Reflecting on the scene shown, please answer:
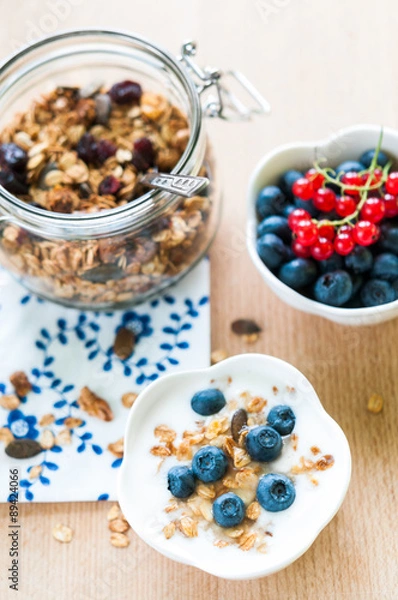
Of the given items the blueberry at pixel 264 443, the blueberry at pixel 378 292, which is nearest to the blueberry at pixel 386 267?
the blueberry at pixel 378 292

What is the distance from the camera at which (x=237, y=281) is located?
2.97 feet

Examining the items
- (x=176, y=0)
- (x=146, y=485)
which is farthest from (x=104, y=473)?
(x=176, y=0)

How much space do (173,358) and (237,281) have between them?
0.42 feet

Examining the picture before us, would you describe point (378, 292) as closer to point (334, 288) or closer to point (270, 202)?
point (334, 288)

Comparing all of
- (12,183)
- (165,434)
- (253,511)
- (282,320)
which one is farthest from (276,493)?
(12,183)

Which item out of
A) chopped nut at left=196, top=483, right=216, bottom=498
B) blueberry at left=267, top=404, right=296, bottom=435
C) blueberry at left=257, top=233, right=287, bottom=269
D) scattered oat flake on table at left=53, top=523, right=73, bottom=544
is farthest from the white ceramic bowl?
scattered oat flake on table at left=53, top=523, right=73, bottom=544

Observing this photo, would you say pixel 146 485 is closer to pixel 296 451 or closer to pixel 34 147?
pixel 296 451

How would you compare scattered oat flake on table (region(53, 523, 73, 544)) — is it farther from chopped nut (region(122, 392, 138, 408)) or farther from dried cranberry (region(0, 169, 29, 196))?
dried cranberry (region(0, 169, 29, 196))

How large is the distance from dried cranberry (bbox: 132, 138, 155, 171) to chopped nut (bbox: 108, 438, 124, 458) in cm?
32

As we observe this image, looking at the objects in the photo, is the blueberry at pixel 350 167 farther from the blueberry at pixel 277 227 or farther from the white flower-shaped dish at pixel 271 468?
the white flower-shaped dish at pixel 271 468

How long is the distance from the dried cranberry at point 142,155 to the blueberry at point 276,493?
0.38m

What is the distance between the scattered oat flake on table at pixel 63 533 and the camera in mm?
793

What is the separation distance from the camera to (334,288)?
0.78m

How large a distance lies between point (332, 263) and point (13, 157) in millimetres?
383
